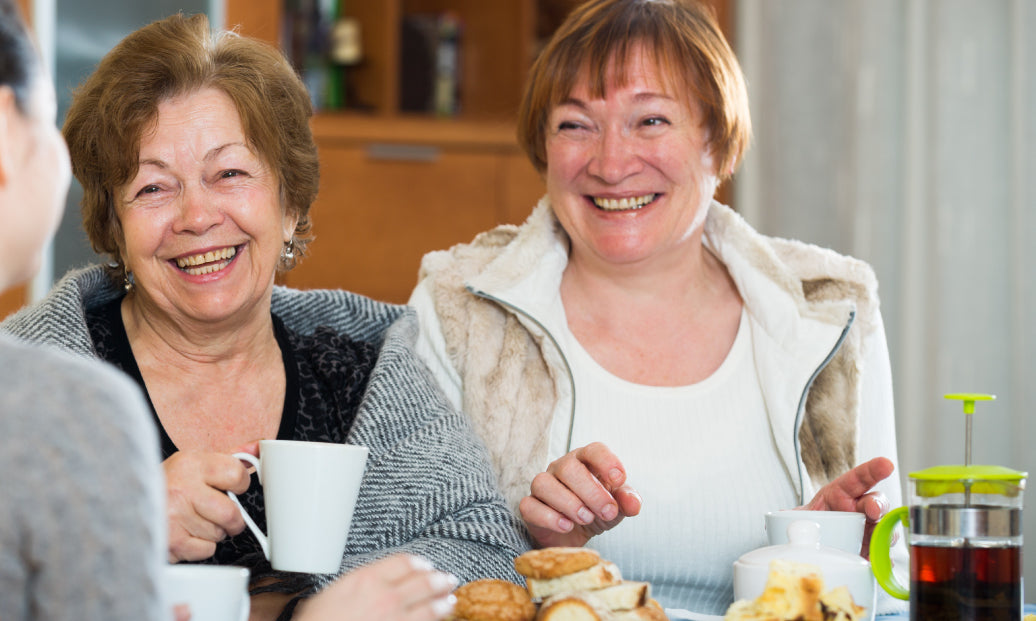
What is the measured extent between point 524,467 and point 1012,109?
59.6 inches

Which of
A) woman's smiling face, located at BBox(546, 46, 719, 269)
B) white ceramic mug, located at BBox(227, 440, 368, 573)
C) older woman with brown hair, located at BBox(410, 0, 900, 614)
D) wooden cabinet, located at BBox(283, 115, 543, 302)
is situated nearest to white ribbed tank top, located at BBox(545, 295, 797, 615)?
older woman with brown hair, located at BBox(410, 0, 900, 614)

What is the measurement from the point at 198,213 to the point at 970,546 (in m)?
0.94

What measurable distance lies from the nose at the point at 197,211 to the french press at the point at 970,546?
2.89ft

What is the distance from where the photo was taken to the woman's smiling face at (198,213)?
1368mm

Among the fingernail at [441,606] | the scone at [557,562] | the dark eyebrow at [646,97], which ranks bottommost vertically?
the fingernail at [441,606]

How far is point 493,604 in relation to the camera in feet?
2.94

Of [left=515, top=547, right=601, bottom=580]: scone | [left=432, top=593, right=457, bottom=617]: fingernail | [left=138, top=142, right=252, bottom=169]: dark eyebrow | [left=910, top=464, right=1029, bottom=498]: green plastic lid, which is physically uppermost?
[left=138, top=142, right=252, bottom=169]: dark eyebrow

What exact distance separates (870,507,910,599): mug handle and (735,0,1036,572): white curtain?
146 centimetres

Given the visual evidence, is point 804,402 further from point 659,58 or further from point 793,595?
point 793,595

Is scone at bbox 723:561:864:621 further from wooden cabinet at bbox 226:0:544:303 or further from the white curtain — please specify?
wooden cabinet at bbox 226:0:544:303

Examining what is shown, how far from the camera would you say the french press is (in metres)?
0.90

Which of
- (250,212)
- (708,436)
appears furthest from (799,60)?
(250,212)

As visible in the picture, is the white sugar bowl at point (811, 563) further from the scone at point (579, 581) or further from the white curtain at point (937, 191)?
the white curtain at point (937, 191)

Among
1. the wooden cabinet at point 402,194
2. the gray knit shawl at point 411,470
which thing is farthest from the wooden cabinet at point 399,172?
the gray knit shawl at point 411,470
